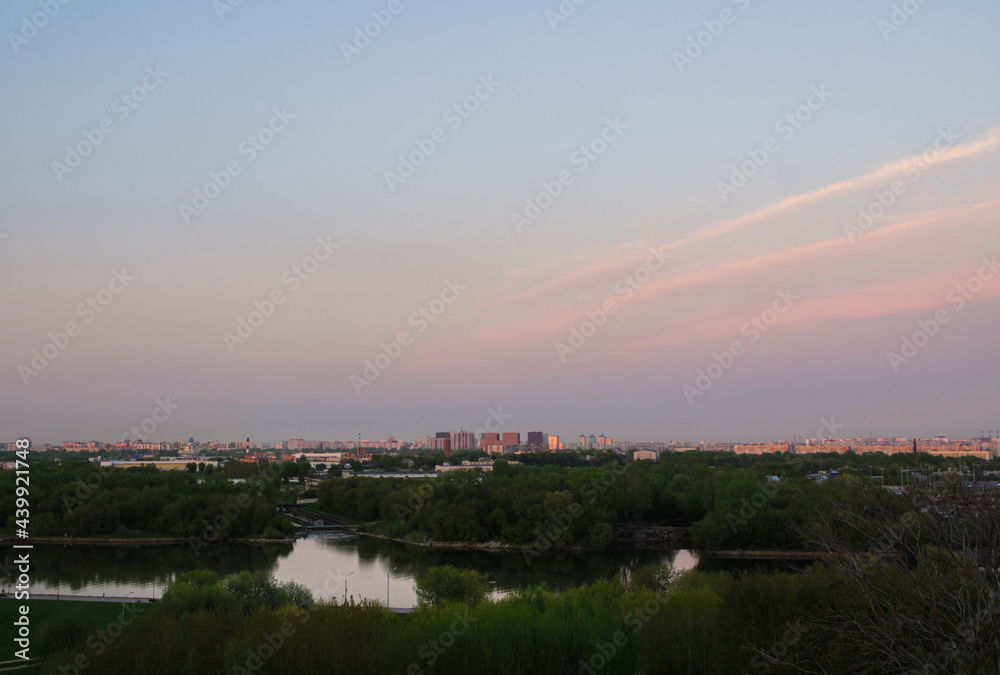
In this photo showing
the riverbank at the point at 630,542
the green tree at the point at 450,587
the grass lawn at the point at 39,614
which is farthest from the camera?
the riverbank at the point at 630,542

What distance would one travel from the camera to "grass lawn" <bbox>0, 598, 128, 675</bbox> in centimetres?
1689

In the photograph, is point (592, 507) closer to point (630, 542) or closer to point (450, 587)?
point (630, 542)

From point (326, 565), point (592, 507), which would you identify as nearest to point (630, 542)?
point (592, 507)

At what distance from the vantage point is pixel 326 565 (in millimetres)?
35062

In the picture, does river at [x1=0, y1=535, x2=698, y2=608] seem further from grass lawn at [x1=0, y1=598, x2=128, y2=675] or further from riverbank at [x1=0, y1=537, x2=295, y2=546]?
grass lawn at [x1=0, y1=598, x2=128, y2=675]

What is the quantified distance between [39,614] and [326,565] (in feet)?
49.5

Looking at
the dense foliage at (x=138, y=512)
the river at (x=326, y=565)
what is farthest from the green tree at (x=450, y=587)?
the dense foliage at (x=138, y=512)

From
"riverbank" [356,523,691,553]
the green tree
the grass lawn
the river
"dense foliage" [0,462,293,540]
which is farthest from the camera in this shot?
"dense foliage" [0,462,293,540]

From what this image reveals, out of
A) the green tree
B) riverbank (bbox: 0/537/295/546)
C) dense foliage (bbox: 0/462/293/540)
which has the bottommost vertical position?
riverbank (bbox: 0/537/295/546)

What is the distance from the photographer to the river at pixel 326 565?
2907 cm

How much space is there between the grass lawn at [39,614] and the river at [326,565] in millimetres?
4298

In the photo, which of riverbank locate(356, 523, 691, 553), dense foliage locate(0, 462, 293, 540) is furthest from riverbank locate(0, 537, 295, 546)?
riverbank locate(356, 523, 691, 553)

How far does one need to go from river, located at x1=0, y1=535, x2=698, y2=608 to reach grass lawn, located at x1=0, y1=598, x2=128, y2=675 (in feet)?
14.1

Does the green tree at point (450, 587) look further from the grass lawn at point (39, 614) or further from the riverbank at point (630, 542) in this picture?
the riverbank at point (630, 542)
